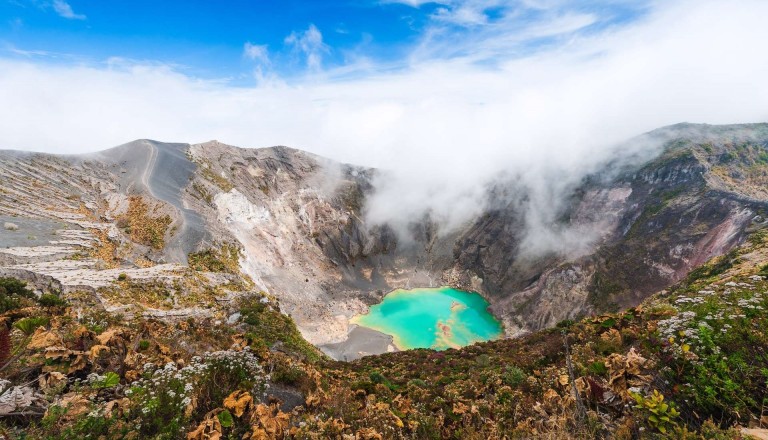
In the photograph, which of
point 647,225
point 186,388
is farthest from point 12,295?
point 647,225

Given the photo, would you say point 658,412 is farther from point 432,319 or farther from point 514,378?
point 432,319

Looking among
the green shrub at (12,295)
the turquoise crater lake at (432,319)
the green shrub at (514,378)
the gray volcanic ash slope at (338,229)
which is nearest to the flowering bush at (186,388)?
the green shrub at (12,295)

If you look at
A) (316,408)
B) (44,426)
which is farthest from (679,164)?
(44,426)

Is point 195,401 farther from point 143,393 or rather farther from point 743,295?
point 743,295

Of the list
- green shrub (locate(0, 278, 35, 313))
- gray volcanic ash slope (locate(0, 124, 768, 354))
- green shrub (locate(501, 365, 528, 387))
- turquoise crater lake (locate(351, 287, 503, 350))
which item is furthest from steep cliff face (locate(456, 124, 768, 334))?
green shrub (locate(0, 278, 35, 313))

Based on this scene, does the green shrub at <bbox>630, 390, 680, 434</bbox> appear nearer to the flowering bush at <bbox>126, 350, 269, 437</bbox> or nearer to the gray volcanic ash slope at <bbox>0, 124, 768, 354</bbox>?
the flowering bush at <bbox>126, 350, 269, 437</bbox>
